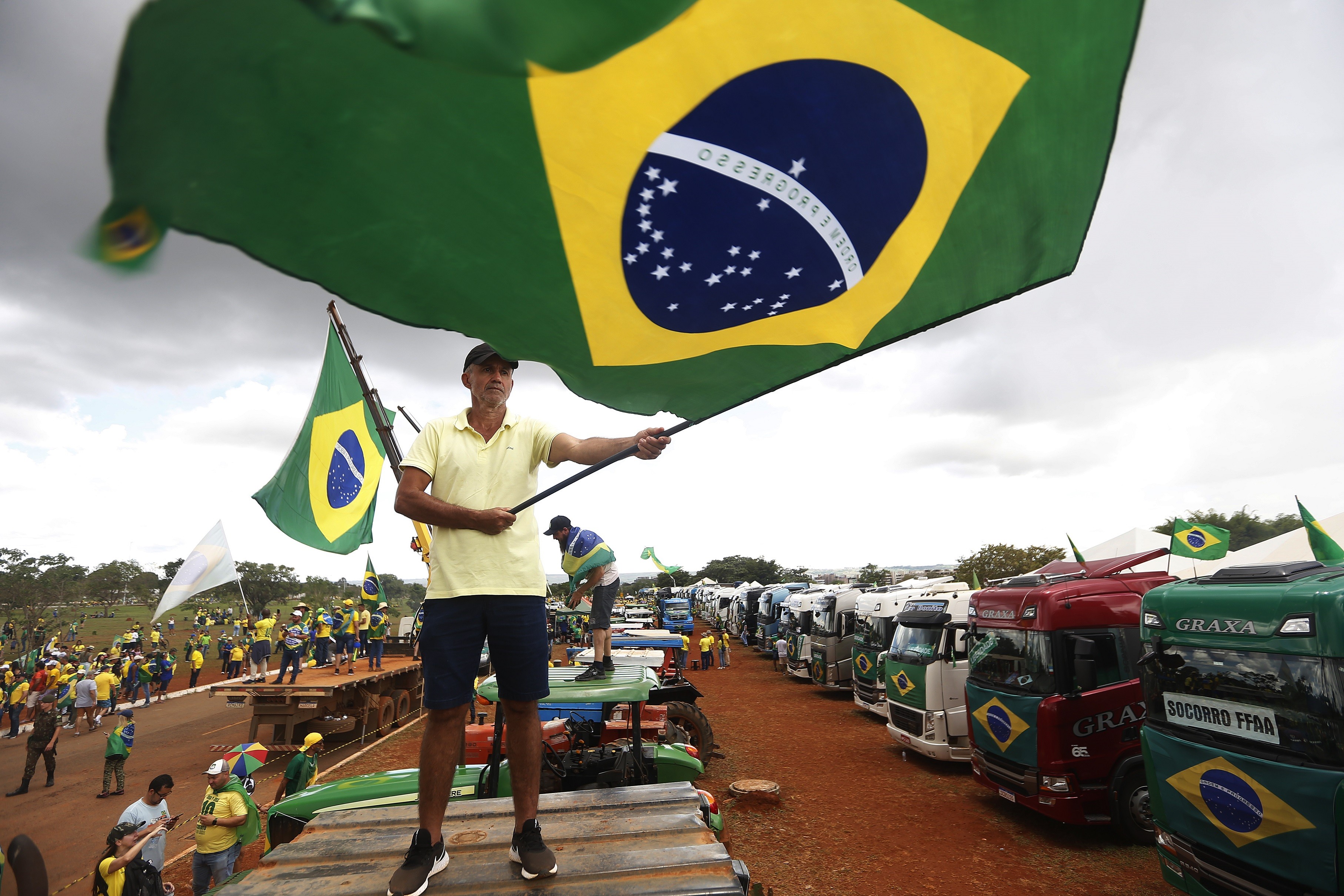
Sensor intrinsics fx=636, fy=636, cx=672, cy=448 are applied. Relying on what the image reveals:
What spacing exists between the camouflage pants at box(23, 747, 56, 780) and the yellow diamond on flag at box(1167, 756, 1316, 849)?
645 inches

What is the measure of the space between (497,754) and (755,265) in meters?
4.31

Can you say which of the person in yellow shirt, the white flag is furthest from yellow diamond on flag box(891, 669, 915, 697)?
the person in yellow shirt

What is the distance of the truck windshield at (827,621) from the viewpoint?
61.6 feet

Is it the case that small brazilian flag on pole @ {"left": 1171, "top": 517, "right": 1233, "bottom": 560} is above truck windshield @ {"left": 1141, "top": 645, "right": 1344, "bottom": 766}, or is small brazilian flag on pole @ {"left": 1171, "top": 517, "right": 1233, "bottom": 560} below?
above

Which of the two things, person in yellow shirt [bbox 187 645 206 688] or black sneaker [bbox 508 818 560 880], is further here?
person in yellow shirt [bbox 187 645 206 688]

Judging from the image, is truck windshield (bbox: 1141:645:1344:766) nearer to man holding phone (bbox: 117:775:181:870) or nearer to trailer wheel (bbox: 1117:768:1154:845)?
trailer wheel (bbox: 1117:768:1154:845)

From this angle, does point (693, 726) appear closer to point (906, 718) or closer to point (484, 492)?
point (906, 718)

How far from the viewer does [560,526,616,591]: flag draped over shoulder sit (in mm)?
6484

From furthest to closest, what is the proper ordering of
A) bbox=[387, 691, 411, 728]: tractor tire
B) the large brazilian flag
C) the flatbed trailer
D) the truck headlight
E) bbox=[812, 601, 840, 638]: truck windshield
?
bbox=[812, 601, 840, 638]: truck windshield < bbox=[387, 691, 411, 728]: tractor tire < the flatbed trailer < the truck headlight < the large brazilian flag

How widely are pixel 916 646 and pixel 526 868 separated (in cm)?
992

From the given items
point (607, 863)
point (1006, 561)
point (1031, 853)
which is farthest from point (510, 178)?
point (1006, 561)

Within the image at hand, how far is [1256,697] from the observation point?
4781mm

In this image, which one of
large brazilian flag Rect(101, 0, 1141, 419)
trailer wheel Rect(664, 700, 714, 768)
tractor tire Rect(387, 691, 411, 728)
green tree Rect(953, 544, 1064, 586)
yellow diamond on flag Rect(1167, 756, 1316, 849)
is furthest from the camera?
green tree Rect(953, 544, 1064, 586)

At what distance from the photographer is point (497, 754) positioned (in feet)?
15.9
